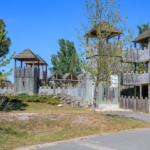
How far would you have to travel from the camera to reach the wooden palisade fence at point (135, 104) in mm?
24016

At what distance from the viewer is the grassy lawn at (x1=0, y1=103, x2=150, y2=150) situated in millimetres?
10422

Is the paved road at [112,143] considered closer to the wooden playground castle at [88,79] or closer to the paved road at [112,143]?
the paved road at [112,143]

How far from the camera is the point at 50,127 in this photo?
13.2 m

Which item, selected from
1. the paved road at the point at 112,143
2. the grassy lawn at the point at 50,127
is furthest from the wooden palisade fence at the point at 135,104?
the paved road at the point at 112,143

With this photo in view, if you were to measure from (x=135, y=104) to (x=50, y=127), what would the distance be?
14035 millimetres

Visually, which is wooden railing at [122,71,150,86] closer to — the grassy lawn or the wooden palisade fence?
the wooden palisade fence

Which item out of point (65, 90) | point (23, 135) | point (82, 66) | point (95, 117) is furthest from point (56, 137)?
point (65, 90)

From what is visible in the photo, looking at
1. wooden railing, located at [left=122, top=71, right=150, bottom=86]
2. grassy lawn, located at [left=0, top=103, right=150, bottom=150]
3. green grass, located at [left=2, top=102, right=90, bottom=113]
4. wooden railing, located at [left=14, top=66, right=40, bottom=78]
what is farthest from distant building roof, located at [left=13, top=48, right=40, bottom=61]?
grassy lawn, located at [left=0, top=103, right=150, bottom=150]

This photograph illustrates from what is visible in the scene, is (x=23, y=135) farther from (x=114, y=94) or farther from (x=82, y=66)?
(x=114, y=94)

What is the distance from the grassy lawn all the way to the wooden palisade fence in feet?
30.4

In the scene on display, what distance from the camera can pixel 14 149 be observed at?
866cm

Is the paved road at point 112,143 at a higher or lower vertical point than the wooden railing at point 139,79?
lower

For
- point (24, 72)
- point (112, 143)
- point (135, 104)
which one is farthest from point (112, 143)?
point (24, 72)

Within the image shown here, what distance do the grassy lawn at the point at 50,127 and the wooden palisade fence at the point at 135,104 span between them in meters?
9.26
